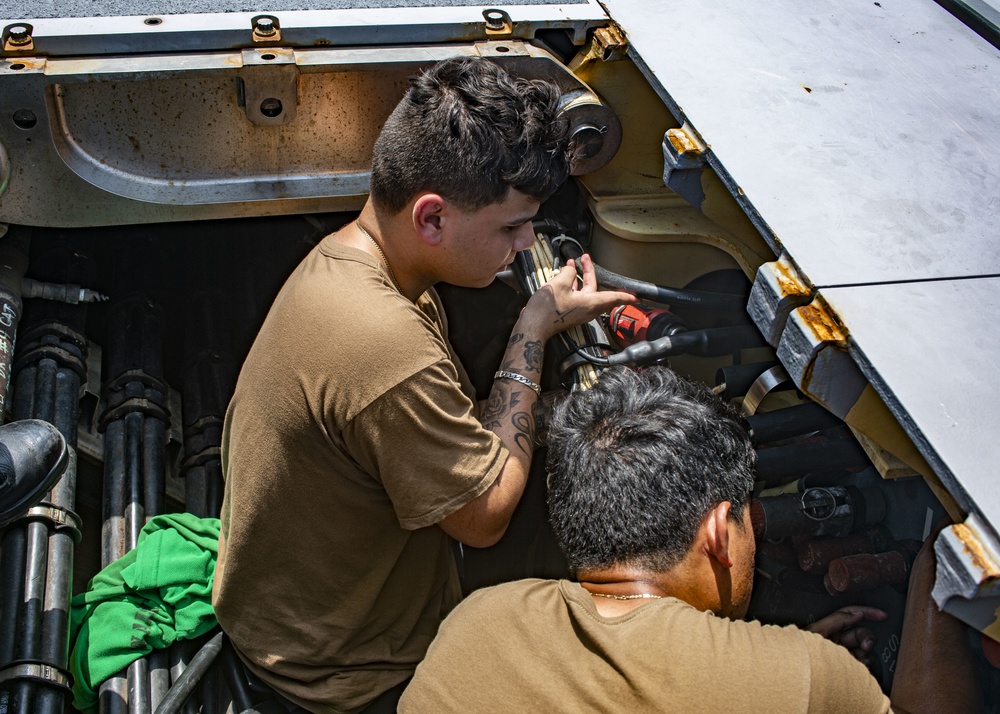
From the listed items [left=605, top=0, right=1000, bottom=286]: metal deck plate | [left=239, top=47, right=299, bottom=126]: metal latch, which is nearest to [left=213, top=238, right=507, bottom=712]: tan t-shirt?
[left=239, top=47, right=299, bottom=126]: metal latch

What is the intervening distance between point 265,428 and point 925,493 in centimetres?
130

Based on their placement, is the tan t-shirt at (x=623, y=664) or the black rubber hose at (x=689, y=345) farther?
the black rubber hose at (x=689, y=345)

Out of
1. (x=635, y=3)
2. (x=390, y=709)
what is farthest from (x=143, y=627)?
(x=635, y=3)

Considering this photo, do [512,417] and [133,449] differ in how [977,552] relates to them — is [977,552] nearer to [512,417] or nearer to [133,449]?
[512,417]

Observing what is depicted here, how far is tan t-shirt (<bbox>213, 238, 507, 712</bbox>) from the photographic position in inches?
60.8

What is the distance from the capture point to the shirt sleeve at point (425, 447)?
5.03 feet

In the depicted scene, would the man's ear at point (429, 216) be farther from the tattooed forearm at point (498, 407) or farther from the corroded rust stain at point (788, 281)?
the corroded rust stain at point (788, 281)

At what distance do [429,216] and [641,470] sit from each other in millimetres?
616

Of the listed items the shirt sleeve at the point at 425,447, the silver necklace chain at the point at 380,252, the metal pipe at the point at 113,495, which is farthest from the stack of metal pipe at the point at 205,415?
the silver necklace chain at the point at 380,252

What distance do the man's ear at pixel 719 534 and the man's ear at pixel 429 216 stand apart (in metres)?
0.70

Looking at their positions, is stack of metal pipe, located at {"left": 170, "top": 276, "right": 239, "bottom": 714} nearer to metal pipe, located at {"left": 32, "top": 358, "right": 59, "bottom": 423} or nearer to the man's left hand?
metal pipe, located at {"left": 32, "top": 358, "right": 59, "bottom": 423}

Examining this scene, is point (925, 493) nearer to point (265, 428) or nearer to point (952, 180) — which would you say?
point (952, 180)

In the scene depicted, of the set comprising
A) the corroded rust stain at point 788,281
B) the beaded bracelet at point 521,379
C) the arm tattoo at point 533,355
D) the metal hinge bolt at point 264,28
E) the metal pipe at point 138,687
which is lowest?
the metal pipe at point 138,687

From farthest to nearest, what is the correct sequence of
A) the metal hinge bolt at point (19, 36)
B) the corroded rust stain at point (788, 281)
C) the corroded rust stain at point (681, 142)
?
the metal hinge bolt at point (19, 36) → the corroded rust stain at point (681, 142) → the corroded rust stain at point (788, 281)
